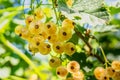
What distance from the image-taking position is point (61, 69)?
3.64 feet

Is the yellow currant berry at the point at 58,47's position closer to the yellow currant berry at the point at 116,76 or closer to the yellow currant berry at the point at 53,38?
the yellow currant berry at the point at 53,38

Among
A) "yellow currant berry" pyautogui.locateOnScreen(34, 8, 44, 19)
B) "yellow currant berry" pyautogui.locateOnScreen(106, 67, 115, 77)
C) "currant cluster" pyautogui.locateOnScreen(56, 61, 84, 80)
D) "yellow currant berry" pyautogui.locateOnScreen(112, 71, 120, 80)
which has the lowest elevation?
"yellow currant berry" pyautogui.locateOnScreen(112, 71, 120, 80)

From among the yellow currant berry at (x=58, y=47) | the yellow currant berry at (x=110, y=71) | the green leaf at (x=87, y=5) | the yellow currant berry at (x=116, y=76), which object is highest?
the green leaf at (x=87, y=5)

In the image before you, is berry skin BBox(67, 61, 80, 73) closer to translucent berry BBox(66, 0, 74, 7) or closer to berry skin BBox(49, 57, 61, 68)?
berry skin BBox(49, 57, 61, 68)

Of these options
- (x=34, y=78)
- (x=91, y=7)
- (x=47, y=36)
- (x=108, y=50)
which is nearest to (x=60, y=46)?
(x=47, y=36)

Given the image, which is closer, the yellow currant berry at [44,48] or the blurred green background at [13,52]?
the yellow currant berry at [44,48]

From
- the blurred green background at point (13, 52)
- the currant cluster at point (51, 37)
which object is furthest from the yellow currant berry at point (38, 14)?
the blurred green background at point (13, 52)

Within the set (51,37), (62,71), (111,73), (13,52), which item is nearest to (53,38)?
(51,37)

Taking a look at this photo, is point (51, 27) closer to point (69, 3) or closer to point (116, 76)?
point (69, 3)

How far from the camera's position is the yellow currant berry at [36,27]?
42.3 inches

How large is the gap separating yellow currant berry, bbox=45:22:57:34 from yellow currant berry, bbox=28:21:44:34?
2 centimetres

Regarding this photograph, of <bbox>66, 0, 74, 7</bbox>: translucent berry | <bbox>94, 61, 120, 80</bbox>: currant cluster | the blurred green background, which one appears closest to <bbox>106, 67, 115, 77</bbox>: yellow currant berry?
<bbox>94, 61, 120, 80</bbox>: currant cluster

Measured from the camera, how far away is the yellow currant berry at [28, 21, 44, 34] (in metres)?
1.07

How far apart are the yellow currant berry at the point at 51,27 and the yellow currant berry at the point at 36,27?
19mm
